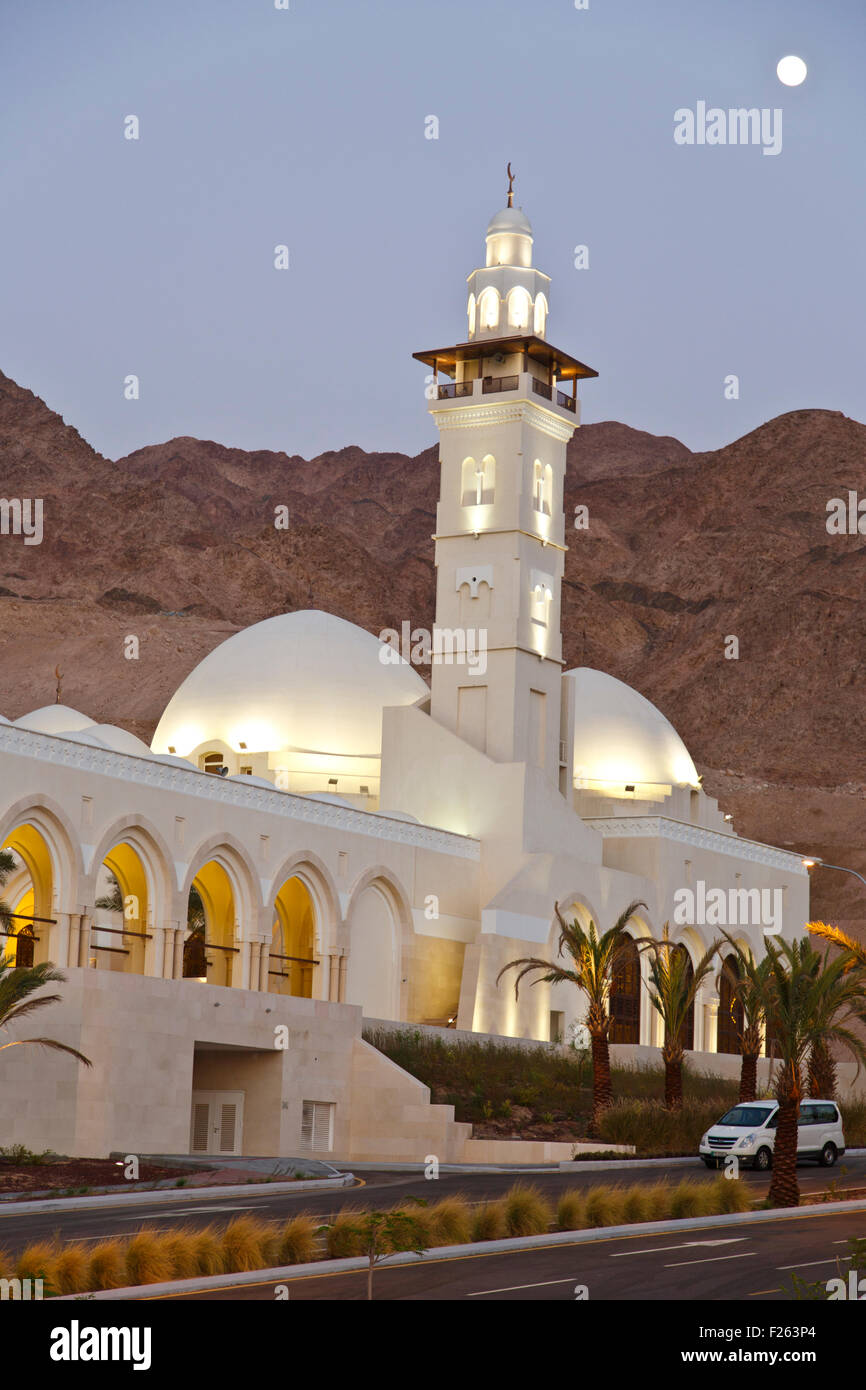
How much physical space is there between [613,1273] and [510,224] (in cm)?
3829

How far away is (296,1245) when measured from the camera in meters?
17.0

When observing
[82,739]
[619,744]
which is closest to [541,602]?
[619,744]

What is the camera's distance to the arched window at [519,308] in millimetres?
50250

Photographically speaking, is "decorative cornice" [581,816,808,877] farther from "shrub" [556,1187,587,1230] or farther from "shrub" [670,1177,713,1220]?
"shrub" [556,1187,587,1230]

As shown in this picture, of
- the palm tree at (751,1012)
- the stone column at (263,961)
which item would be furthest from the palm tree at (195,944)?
the palm tree at (751,1012)

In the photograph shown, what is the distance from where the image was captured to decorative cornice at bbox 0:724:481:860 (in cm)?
3684

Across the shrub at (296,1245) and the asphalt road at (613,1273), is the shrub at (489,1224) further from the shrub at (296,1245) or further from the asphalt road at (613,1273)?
the shrub at (296,1245)

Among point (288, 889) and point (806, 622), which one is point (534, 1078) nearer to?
point (288, 889)

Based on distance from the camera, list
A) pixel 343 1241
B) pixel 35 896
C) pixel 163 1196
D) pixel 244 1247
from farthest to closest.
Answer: pixel 35 896
pixel 163 1196
pixel 343 1241
pixel 244 1247

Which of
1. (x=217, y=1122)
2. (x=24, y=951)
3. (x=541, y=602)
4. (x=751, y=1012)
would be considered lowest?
(x=217, y=1122)

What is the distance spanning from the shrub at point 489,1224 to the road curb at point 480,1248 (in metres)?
0.18

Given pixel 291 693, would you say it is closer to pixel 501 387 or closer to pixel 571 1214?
pixel 501 387
